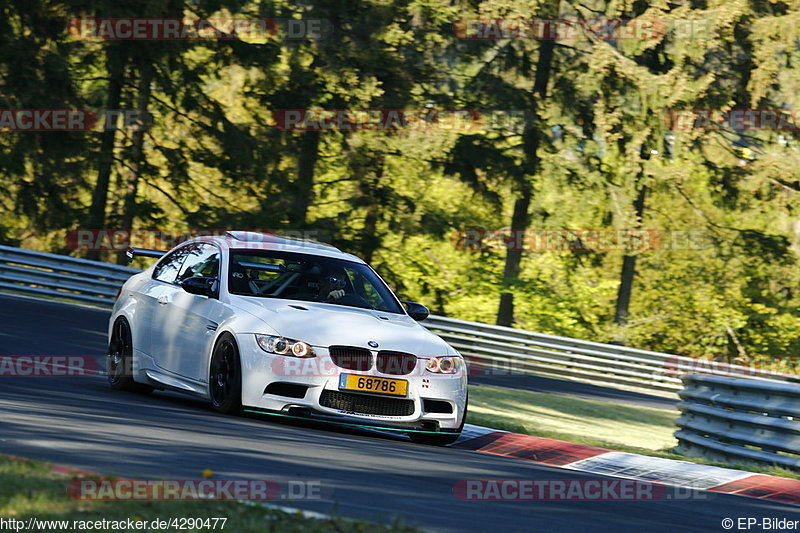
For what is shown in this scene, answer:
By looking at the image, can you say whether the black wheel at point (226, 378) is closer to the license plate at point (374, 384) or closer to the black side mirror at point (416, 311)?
the license plate at point (374, 384)

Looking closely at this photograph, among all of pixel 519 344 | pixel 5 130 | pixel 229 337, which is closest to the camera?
pixel 229 337

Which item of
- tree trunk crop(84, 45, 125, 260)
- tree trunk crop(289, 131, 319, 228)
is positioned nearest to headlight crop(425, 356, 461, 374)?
tree trunk crop(289, 131, 319, 228)

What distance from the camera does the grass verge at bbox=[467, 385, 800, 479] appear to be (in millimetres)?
15852

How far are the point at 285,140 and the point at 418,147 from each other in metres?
3.69

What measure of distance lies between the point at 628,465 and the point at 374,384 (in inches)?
88.0

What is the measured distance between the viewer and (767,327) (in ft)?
137

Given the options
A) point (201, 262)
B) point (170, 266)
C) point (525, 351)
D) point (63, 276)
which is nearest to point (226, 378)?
point (201, 262)

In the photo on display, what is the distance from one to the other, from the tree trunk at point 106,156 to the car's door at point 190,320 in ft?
Result: 68.7

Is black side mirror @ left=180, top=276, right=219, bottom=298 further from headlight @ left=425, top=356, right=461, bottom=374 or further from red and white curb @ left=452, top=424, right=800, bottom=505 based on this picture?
red and white curb @ left=452, top=424, right=800, bottom=505

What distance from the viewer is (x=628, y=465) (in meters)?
9.95

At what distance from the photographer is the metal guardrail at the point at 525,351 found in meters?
25.0

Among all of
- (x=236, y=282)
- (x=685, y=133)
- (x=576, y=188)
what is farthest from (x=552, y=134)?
(x=236, y=282)

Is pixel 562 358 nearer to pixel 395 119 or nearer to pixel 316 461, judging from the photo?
pixel 395 119

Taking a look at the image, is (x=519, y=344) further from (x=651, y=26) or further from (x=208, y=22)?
(x=208, y=22)
